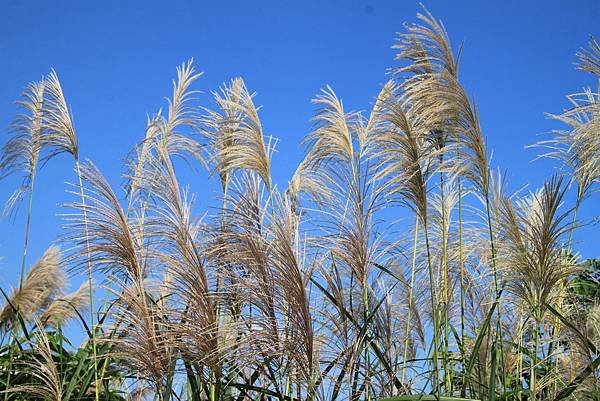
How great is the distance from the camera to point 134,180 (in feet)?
13.9

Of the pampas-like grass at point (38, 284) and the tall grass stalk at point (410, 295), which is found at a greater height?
the pampas-like grass at point (38, 284)

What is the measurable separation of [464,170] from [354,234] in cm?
70

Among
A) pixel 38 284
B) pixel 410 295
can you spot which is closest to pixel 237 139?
pixel 410 295

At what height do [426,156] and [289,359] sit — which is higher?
[426,156]

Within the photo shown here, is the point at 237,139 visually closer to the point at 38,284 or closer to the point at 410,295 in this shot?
the point at 410,295

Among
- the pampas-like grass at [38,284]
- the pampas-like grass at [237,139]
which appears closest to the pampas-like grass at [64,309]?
the pampas-like grass at [38,284]

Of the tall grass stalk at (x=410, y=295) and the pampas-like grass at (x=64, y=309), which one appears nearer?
the tall grass stalk at (x=410, y=295)

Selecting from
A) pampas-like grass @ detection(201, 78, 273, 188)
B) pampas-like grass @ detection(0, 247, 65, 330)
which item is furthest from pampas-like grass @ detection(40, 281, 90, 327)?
pampas-like grass @ detection(201, 78, 273, 188)

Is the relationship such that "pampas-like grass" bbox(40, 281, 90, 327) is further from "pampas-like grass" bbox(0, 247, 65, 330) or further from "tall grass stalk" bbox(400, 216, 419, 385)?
"tall grass stalk" bbox(400, 216, 419, 385)

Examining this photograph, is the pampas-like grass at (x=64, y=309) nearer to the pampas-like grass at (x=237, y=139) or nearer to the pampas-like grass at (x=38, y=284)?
the pampas-like grass at (x=38, y=284)

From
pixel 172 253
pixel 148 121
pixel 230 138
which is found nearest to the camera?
pixel 172 253

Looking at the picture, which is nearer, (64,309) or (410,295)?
(410,295)

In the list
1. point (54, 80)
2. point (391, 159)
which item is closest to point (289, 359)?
point (391, 159)

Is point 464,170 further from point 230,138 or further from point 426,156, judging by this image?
point 230,138
